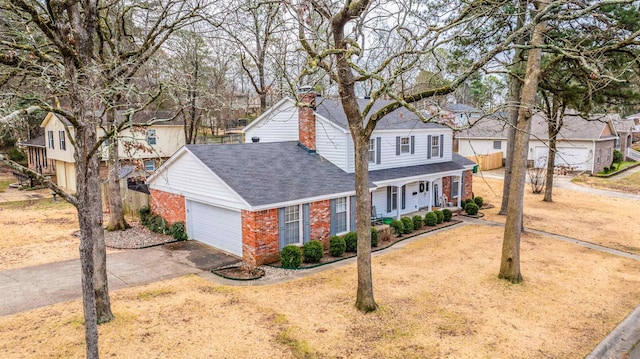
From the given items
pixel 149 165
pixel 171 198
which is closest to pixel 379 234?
pixel 171 198

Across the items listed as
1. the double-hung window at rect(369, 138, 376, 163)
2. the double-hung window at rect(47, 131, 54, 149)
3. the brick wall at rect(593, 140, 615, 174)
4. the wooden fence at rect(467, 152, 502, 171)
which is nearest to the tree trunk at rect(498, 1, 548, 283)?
the double-hung window at rect(369, 138, 376, 163)

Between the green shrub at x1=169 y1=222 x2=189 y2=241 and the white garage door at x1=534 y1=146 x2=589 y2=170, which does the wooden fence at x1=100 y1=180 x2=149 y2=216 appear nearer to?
the green shrub at x1=169 y1=222 x2=189 y2=241

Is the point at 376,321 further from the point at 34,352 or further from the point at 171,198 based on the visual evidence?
the point at 171,198

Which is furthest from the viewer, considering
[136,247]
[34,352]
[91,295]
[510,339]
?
[136,247]

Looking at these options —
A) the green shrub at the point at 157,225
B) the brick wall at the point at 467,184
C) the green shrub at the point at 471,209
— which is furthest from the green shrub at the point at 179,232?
the brick wall at the point at 467,184

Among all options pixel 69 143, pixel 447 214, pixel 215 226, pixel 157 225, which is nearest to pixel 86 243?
pixel 215 226

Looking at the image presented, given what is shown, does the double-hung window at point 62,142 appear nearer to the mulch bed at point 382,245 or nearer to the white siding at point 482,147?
the mulch bed at point 382,245
